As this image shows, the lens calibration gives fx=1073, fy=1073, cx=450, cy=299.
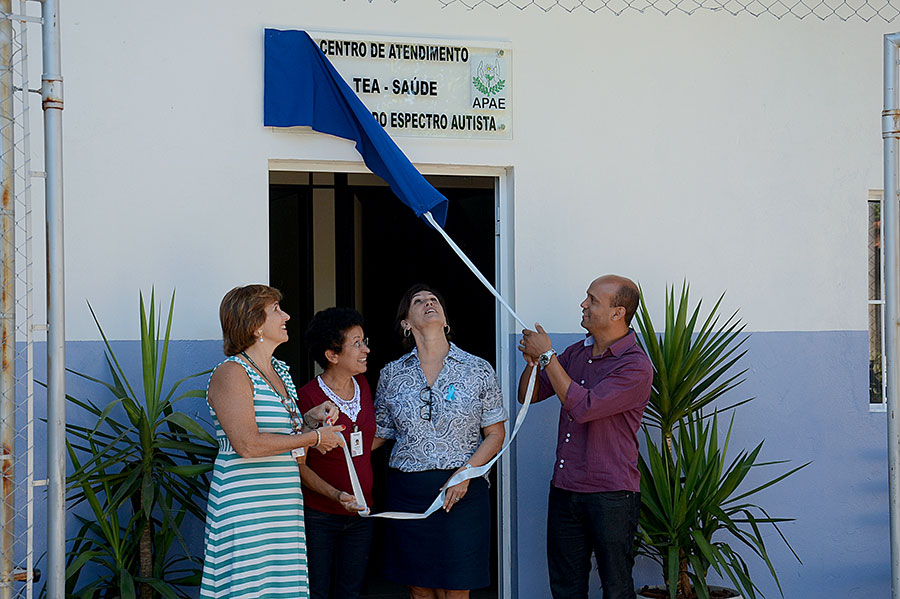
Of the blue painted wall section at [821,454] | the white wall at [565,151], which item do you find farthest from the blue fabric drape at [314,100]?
the blue painted wall section at [821,454]

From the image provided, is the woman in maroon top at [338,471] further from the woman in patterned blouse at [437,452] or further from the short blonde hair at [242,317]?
the short blonde hair at [242,317]

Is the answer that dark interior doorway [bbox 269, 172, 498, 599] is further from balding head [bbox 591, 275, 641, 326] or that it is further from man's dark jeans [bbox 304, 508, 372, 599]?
man's dark jeans [bbox 304, 508, 372, 599]

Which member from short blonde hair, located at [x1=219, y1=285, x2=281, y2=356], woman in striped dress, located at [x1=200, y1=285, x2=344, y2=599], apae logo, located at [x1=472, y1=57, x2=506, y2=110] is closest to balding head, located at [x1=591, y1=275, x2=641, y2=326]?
apae logo, located at [x1=472, y1=57, x2=506, y2=110]

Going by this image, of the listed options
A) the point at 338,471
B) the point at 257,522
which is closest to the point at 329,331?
the point at 338,471

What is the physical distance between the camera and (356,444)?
4145 millimetres

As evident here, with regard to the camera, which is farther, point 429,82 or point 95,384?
point 429,82

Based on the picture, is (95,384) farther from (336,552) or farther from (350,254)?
(350,254)

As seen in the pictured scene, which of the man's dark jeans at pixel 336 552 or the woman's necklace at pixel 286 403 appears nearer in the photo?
the woman's necklace at pixel 286 403

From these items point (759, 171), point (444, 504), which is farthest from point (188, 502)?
point (759, 171)

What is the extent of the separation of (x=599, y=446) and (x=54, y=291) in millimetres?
2228

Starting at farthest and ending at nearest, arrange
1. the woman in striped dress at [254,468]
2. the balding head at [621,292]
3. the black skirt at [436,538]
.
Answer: the balding head at [621,292], the black skirt at [436,538], the woman in striped dress at [254,468]

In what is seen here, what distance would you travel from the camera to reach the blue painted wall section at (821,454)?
17.8ft

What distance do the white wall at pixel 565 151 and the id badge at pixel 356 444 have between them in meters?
0.98

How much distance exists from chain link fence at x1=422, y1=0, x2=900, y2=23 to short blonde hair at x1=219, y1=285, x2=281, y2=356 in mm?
1936
